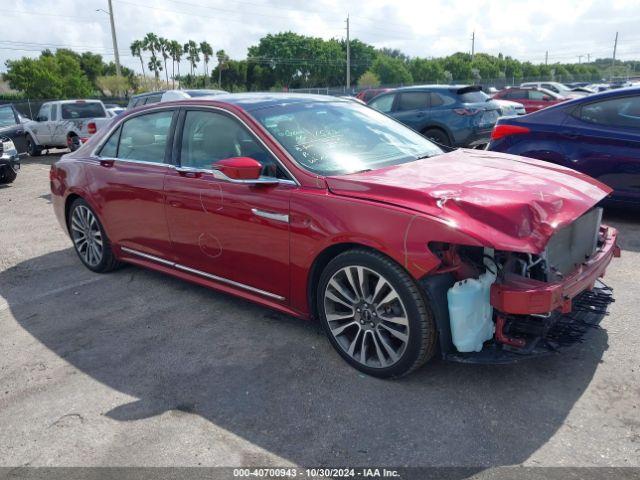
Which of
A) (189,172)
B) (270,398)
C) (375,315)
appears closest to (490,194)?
(375,315)

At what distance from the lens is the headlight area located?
111 inches

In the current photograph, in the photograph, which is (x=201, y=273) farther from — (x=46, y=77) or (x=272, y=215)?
(x=46, y=77)

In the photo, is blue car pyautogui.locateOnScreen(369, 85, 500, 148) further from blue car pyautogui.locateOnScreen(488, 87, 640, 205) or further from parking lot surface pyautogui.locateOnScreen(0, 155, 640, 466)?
parking lot surface pyautogui.locateOnScreen(0, 155, 640, 466)

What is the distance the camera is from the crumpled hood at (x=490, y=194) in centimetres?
280

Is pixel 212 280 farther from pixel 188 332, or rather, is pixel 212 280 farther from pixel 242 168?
pixel 242 168

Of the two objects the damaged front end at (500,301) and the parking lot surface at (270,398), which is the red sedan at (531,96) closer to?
the parking lot surface at (270,398)

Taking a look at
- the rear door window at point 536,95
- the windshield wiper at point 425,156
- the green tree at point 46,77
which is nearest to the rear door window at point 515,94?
the rear door window at point 536,95

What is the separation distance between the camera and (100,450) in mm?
2779

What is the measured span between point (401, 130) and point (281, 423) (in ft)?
8.57

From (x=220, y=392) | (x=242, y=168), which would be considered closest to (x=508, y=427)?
(x=220, y=392)

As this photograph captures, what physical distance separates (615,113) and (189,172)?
4.65 metres

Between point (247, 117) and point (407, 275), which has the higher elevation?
point (247, 117)

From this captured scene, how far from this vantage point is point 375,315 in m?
3.20

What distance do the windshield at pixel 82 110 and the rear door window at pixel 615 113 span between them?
13914 mm
